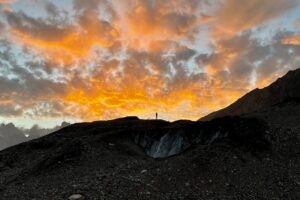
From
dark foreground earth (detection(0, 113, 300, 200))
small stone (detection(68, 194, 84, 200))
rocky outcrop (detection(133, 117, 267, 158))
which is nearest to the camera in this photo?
small stone (detection(68, 194, 84, 200))

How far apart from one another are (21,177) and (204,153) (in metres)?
14.6

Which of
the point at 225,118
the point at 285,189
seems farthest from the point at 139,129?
the point at 285,189

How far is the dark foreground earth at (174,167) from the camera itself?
2403 centimetres

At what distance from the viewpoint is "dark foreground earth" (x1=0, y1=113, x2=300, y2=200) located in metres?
24.0

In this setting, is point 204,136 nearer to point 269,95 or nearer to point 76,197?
point 76,197

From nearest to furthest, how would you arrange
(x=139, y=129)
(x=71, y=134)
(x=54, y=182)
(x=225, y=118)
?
(x=54, y=182), (x=225, y=118), (x=139, y=129), (x=71, y=134)

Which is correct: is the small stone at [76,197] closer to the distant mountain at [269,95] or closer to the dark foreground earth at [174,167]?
the dark foreground earth at [174,167]

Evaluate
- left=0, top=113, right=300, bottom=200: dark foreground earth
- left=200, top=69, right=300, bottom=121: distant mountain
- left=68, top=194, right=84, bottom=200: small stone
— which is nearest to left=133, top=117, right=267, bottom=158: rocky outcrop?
left=0, top=113, right=300, bottom=200: dark foreground earth

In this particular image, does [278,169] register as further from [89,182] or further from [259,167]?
[89,182]

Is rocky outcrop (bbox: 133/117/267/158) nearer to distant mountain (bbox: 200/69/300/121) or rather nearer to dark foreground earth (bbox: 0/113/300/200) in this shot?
dark foreground earth (bbox: 0/113/300/200)

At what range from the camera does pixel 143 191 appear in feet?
76.5

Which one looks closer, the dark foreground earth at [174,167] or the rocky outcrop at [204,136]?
the dark foreground earth at [174,167]

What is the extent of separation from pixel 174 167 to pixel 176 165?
0.32m

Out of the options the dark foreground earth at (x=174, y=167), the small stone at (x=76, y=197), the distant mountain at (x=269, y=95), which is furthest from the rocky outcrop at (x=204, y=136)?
the distant mountain at (x=269, y=95)
